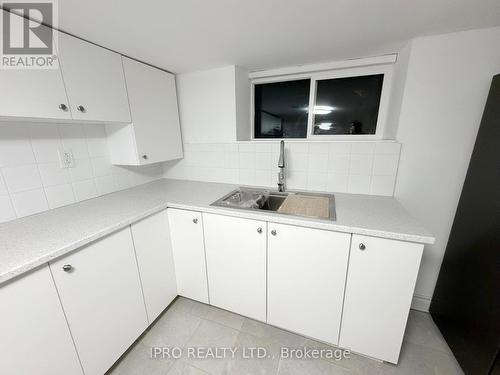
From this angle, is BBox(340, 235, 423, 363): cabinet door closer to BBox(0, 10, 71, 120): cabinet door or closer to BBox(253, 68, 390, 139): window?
BBox(253, 68, 390, 139): window

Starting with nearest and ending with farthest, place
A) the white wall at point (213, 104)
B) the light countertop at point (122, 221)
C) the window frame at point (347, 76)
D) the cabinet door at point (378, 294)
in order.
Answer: the light countertop at point (122, 221), the cabinet door at point (378, 294), the window frame at point (347, 76), the white wall at point (213, 104)

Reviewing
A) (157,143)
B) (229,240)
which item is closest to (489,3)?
(229,240)

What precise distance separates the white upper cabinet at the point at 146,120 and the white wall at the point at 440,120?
72.8 inches

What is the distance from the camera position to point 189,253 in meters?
1.54

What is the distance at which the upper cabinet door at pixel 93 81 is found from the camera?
1.12 meters

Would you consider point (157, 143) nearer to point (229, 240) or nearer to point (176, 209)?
point (176, 209)

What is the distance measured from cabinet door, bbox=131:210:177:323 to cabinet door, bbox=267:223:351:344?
80 cm

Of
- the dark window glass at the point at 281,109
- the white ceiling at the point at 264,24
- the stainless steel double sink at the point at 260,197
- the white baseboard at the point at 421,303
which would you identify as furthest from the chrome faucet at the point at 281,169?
the white baseboard at the point at 421,303

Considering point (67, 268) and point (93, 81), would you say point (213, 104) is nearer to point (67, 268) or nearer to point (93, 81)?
point (93, 81)

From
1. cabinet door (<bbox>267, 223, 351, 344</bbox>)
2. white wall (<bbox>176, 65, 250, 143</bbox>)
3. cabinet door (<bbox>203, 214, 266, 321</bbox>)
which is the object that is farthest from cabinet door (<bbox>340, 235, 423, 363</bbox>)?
white wall (<bbox>176, 65, 250, 143</bbox>)

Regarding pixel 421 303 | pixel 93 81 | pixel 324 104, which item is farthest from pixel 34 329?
pixel 421 303

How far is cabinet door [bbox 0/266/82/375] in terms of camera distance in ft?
2.50

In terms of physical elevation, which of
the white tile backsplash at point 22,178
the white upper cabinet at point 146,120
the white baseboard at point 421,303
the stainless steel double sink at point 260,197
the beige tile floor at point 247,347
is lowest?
the beige tile floor at point 247,347

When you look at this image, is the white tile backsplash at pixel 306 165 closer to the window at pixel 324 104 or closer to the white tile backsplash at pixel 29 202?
the window at pixel 324 104
